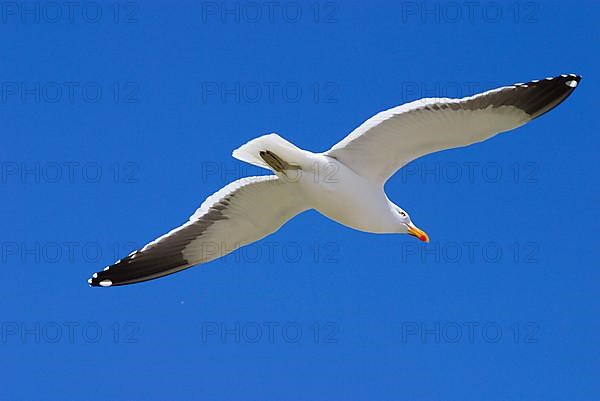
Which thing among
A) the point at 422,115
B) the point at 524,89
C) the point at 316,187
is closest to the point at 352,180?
the point at 316,187

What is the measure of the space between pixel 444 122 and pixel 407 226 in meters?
0.99

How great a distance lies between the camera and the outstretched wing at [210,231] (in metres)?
6.66

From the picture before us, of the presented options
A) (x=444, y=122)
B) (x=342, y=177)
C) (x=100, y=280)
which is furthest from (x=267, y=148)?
(x=100, y=280)

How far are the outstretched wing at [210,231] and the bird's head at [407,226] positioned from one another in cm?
65

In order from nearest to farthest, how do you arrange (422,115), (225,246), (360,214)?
1. (422,115)
2. (360,214)
3. (225,246)

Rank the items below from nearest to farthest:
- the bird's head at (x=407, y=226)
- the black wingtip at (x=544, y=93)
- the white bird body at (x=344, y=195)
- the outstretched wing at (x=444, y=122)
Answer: the outstretched wing at (x=444, y=122)
the black wingtip at (x=544, y=93)
the white bird body at (x=344, y=195)
the bird's head at (x=407, y=226)

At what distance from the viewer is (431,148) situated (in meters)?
6.17

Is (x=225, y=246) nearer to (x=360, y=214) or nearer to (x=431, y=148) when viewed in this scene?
(x=360, y=214)

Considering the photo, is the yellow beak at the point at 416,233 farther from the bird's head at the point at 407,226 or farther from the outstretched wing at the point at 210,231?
the outstretched wing at the point at 210,231

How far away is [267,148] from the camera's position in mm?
5914

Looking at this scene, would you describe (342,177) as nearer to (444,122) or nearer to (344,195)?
(344,195)

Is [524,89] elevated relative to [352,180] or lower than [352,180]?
elevated

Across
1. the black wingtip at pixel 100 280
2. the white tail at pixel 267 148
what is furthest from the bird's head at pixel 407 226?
the black wingtip at pixel 100 280

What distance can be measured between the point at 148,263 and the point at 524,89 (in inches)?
107
